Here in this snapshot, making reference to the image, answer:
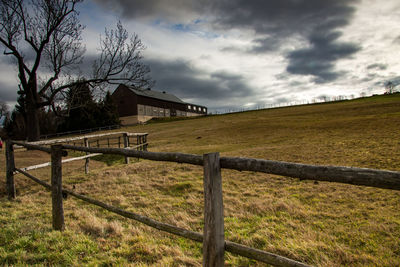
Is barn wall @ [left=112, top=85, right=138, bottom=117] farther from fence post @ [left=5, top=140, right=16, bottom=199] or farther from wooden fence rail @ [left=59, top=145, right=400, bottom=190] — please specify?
wooden fence rail @ [left=59, top=145, right=400, bottom=190]

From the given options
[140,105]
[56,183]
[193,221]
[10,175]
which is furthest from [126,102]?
[193,221]

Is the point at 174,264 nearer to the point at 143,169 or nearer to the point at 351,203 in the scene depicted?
the point at 351,203

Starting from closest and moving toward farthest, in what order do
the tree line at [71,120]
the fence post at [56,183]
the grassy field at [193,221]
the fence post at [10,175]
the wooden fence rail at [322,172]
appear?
1. the wooden fence rail at [322,172]
2. the grassy field at [193,221]
3. the fence post at [56,183]
4. the fence post at [10,175]
5. the tree line at [71,120]

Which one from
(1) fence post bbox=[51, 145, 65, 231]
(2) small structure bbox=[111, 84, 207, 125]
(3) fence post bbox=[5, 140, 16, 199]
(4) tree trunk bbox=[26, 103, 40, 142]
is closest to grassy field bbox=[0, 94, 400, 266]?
(3) fence post bbox=[5, 140, 16, 199]

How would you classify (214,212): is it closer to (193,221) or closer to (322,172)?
(322,172)

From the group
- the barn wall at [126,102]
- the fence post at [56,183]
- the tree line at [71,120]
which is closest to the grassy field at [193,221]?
the fence post at [56,183]

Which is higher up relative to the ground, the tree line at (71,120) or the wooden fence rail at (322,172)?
the tree line at (71,120)

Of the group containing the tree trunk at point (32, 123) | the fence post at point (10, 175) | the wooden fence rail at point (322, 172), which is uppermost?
the tree trunk at point (32, 123)

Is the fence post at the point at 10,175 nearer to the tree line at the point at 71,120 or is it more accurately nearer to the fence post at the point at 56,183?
the fence post at the point at 56,183

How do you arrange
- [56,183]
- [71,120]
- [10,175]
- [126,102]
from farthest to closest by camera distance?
[126,102]
[71,120]
[10,175]
[56,183]

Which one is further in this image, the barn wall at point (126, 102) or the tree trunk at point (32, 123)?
the barn wall at point (126, 102)

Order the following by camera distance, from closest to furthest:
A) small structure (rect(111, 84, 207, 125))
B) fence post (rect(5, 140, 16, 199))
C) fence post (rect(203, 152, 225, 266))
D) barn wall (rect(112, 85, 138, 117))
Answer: fence post (rect(203, 152, 225, 266)), fence post (rect(5, 140, 16, 199)), small structure (rect(111, 84, 207, 125)), barn wall (rect(112, 85, 138, 117))

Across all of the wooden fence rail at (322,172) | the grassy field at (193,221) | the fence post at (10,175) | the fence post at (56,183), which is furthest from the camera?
the fence post at (10,175)

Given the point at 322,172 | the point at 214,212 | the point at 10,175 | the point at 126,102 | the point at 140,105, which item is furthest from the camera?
the point at 126,102
